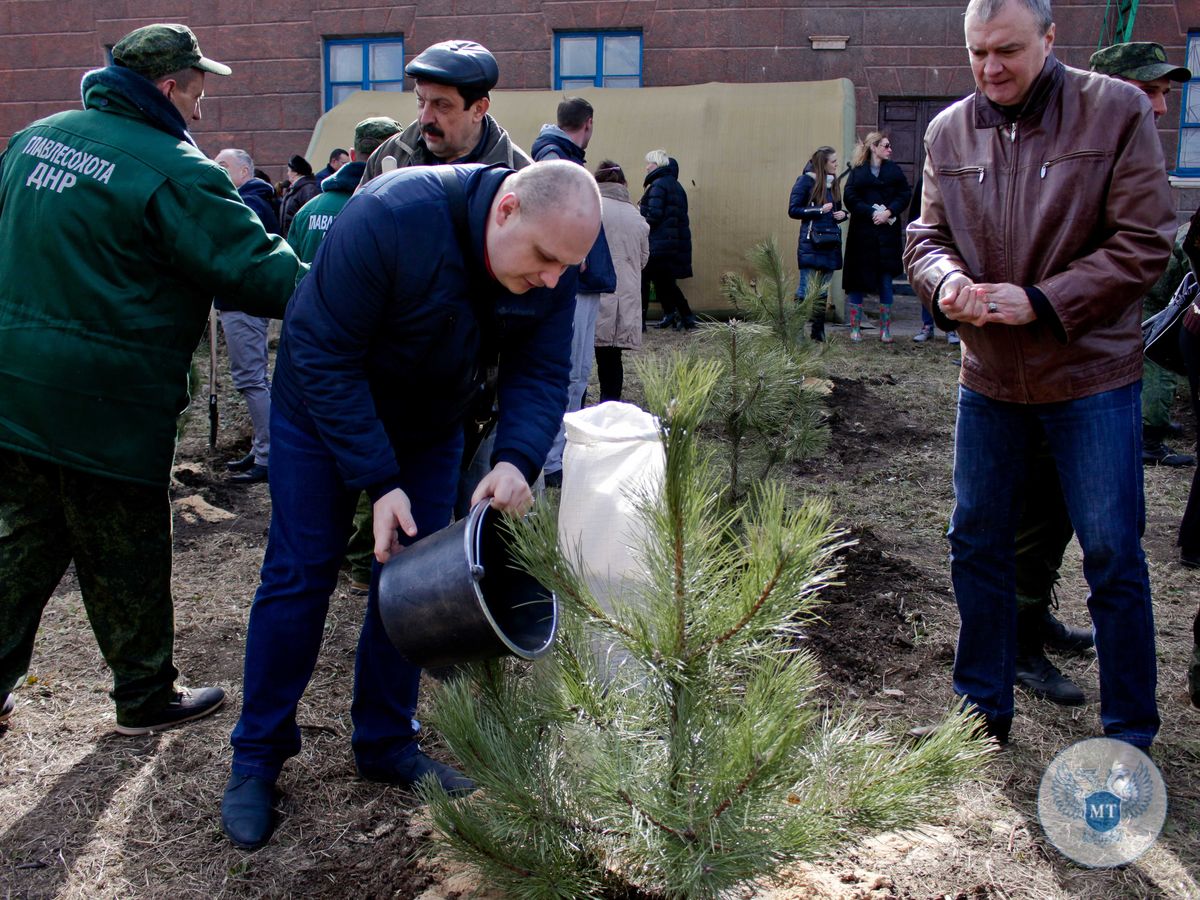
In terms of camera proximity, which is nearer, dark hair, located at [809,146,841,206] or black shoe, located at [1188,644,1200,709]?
black shoe, located at [1188,644,1200,709]

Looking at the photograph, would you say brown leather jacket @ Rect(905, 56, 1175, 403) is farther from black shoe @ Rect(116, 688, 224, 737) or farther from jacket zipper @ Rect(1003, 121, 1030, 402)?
black shoe @ Rect(116, 688, 224, 737)

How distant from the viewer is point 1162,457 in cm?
586

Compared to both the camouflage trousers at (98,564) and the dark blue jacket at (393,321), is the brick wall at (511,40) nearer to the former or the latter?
the camouflage trousers at (98,564)

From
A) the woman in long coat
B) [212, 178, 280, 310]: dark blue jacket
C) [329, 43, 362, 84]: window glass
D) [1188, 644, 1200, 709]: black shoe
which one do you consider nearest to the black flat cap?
[1188, 644, 1200, 709]: black shoe

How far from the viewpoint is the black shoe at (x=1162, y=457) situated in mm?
5824

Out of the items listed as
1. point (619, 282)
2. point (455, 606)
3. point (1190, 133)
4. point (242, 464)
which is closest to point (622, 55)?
point (1190, 133)

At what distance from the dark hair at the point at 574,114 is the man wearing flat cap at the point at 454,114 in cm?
163

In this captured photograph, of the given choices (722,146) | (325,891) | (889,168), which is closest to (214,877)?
(325,891)

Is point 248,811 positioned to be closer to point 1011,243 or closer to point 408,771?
point 408,771

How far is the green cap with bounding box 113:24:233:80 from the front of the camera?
2576 mm

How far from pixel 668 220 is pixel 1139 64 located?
22.4 feet

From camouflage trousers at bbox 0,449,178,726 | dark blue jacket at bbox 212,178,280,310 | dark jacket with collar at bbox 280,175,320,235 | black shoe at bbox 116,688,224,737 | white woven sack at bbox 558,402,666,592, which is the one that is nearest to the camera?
camouflage trousers at bbox 0,449,178,726

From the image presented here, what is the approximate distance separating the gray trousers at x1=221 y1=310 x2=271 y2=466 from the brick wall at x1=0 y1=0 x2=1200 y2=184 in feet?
23.5

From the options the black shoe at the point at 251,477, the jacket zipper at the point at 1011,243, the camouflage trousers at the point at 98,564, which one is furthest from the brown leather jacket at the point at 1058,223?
the black shoe at the point at 251,477
